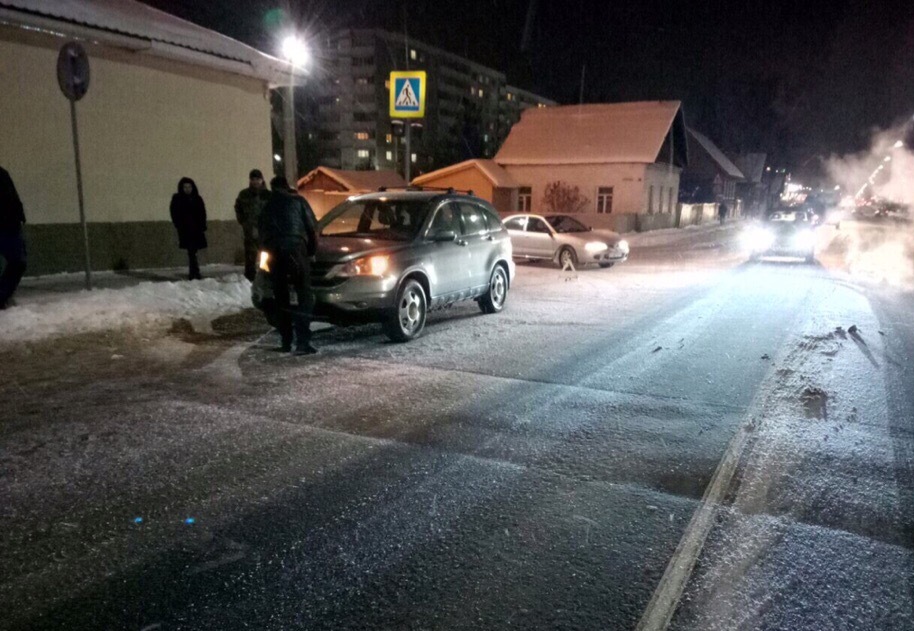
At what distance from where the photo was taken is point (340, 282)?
764 cm

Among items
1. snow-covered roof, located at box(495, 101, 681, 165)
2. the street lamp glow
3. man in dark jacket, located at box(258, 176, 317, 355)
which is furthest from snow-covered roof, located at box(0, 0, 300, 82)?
snow-covered roof, located at box(495, 101, 681, 165)

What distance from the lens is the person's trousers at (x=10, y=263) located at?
8.30 m

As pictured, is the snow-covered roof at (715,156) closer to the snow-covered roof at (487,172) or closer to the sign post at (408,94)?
the snow-covered roof at (487,172)

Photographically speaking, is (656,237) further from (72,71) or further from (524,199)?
(72,71)

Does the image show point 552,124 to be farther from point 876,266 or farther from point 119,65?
point 119,65

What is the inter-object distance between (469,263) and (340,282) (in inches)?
94.3

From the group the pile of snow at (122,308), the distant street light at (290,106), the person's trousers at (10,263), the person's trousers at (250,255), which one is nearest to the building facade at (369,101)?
the distant street light at (290,106)

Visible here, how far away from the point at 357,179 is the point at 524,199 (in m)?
12.4

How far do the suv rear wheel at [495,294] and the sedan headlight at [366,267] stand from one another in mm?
2717

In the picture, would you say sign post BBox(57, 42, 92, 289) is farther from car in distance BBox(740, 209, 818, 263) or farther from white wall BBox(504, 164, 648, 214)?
white wall BBox(504, 164, 648, 214)

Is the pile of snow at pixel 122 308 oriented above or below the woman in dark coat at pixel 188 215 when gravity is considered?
below

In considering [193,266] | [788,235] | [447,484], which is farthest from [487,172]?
[447,484]

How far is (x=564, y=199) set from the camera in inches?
1480

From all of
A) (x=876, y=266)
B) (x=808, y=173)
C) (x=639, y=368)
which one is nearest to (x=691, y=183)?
(x=876, y=266)
